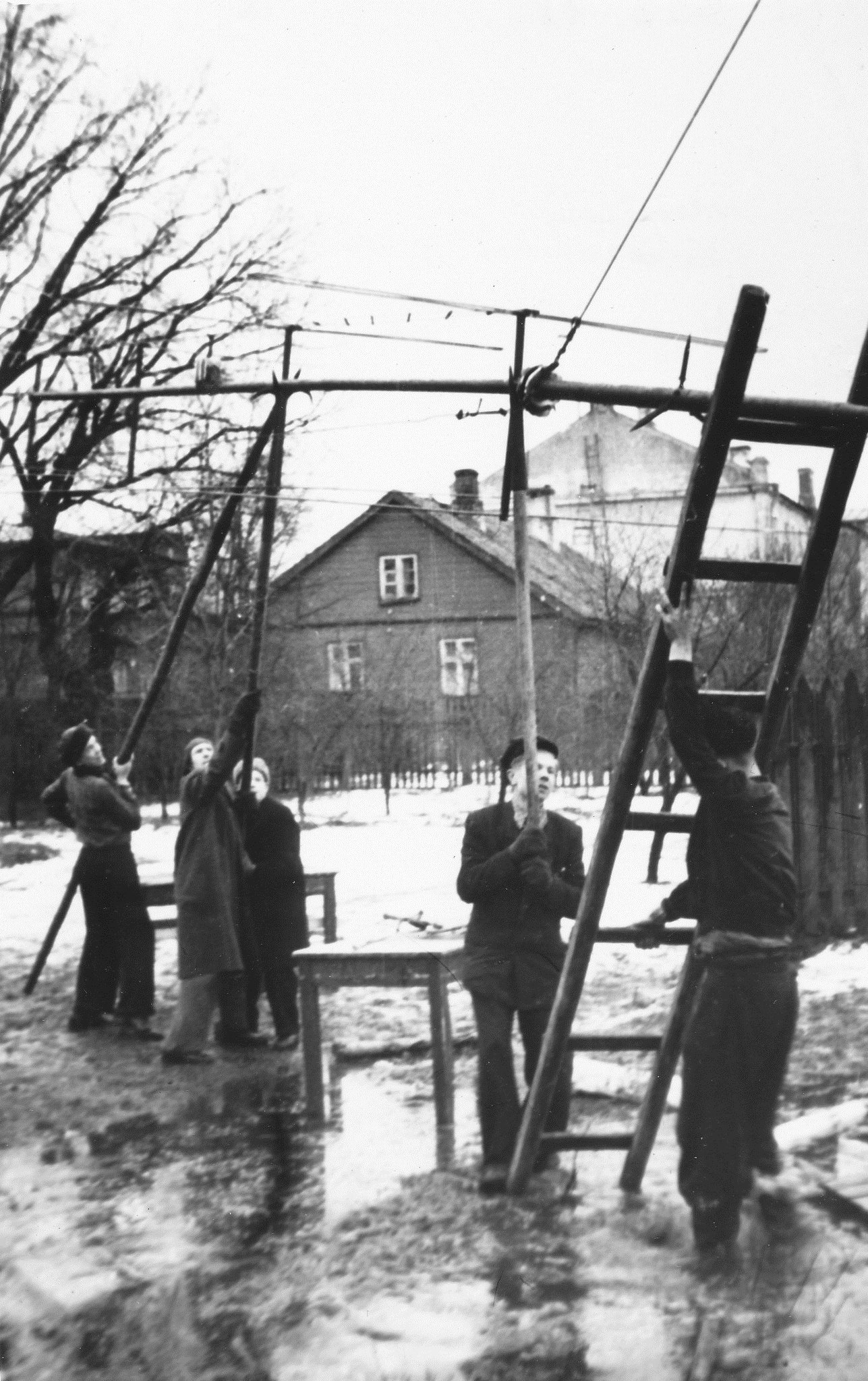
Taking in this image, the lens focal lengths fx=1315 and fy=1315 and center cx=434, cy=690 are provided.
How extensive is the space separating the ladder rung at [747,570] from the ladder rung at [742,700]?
370mm

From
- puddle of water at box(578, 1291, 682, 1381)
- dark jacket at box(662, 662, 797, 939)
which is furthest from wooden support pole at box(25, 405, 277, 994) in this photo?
puddle of water at box(578, 1291, 682, 1381)

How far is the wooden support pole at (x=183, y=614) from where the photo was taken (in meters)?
7.04

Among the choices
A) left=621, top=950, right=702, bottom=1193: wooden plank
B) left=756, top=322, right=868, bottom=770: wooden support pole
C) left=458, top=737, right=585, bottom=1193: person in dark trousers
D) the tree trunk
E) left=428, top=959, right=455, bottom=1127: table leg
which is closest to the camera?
left=756, top=322, right=868, bottom=770: wooden support pole

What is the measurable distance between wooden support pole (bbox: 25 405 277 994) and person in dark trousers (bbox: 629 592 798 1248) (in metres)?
3.40

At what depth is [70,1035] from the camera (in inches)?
294

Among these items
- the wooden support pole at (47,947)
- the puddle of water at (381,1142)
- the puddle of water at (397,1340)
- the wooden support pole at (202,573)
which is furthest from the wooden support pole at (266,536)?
the puddle of water at (397,1340)

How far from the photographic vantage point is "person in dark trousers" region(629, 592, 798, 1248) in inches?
151

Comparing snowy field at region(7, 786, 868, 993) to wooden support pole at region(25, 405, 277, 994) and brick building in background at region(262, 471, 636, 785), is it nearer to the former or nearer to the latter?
brick building in background at region(262, 471, 636, 785)

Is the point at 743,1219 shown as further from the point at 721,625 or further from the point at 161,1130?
the point at 721,625

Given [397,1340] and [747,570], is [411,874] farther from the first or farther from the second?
[397,1340]

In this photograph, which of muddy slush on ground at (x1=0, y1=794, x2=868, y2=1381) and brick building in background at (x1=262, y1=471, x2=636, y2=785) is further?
brick building in background at (x1=262, y1=471, x2=636, y2=785)

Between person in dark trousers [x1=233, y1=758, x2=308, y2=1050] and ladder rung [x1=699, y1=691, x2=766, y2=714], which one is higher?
ladder rung [x1=699, y1=691, x2=766, y2=714]

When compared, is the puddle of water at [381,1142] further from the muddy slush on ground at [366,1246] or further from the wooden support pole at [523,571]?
the wooden support pole at [523,571]

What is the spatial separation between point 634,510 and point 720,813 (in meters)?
6.33
